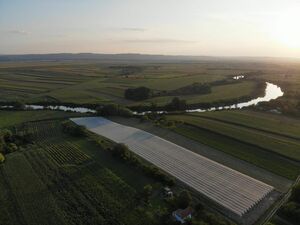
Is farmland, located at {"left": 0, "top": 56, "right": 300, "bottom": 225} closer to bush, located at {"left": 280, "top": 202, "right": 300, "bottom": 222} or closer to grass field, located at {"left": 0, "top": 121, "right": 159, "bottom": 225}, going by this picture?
grass field, located at {"left": 0, "top": 121, "right": 159, "bottom": 225}

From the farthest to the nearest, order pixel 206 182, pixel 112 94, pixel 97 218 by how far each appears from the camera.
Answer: pixel 112 94 → pixel 206 182 → pixel 97 218

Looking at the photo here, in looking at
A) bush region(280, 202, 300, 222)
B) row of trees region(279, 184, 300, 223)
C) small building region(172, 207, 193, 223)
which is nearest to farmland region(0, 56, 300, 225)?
small building region(172, 207, 193, 223)

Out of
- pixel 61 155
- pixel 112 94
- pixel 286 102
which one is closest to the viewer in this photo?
pixel 61 155

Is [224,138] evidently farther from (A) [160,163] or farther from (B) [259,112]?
(B) [259,112]

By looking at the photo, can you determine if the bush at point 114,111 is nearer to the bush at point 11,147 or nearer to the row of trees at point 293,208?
the bush at point 11,147

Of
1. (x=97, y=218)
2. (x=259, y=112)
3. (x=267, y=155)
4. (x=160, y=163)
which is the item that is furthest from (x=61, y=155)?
(x=259, y=112)

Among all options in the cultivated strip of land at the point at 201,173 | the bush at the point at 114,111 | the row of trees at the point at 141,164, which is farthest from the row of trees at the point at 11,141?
the bush at the point at 114,111

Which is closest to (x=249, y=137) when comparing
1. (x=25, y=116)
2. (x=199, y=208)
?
(x=199, y=208)
